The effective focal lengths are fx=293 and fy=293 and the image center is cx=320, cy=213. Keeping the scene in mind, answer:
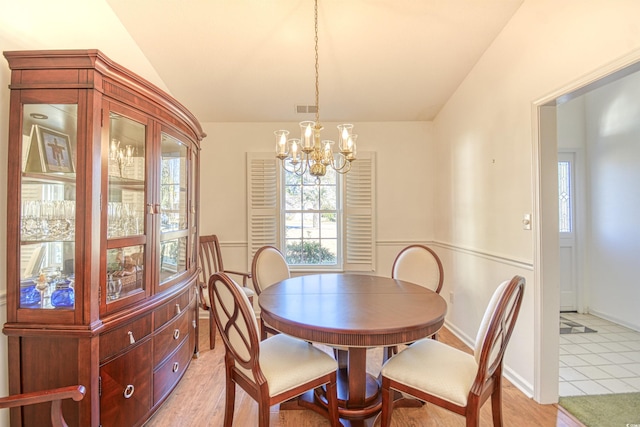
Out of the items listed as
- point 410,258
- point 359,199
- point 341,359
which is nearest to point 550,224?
point 410,258

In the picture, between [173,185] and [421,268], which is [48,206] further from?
[421,268]

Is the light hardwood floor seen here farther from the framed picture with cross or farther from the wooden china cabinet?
the framed picture with cross

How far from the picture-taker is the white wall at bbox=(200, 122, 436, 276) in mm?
3721

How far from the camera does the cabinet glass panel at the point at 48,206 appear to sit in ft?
4.58

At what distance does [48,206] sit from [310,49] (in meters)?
2.25

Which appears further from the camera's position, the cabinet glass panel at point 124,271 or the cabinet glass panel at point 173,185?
the cabinet glass panel at point 173,185

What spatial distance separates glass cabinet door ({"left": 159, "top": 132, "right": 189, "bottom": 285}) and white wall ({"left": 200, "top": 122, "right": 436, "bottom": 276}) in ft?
→ 4.52

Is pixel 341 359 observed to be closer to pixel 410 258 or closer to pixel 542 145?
pixel 410 258

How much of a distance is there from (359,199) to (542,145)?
198cm

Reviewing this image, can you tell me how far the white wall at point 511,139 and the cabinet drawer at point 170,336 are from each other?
2562 millimetres

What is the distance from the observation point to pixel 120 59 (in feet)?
7.54

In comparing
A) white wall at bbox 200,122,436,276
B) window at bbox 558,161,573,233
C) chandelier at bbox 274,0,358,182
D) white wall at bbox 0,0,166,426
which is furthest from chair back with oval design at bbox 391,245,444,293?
white wall at bbox 0,0,166,426

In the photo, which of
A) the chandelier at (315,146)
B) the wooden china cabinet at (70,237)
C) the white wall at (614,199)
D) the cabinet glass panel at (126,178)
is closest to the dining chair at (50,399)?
the wooden china cabinet at (70,237)

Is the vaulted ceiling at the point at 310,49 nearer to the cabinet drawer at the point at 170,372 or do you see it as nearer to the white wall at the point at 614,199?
the white wall at the point at 614,199
